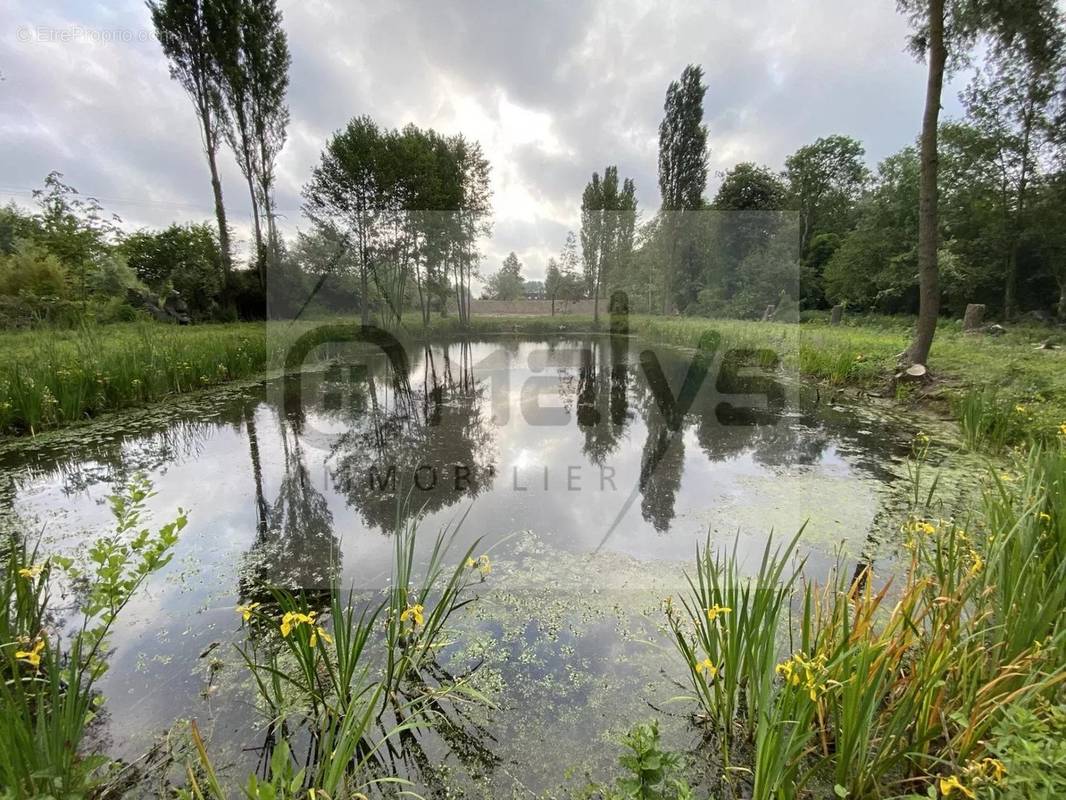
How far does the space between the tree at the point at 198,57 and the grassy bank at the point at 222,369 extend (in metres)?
6.66

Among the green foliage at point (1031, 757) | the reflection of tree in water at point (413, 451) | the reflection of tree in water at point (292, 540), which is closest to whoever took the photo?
the green foliage at point (1031, 757)

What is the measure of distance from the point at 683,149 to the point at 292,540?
832 inches

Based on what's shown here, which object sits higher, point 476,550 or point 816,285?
point 816,285

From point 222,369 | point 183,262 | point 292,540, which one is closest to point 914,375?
point 292,540

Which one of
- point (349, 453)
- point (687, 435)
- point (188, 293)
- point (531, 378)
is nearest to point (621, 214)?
point (531, 378)

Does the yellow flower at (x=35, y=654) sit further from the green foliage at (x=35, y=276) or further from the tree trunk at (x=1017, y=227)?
the tree trunk at (x=1017, y=227)

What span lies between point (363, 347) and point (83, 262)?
6.40 m

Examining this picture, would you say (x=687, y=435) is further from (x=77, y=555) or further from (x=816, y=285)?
(x=816, y=285)

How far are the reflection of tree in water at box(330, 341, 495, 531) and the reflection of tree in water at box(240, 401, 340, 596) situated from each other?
27 centimetres

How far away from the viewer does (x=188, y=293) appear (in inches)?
570

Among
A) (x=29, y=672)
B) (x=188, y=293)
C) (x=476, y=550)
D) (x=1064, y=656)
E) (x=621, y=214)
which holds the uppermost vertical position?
(x=621, y=214)

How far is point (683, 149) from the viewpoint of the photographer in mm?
18703

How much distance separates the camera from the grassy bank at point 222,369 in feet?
14.1

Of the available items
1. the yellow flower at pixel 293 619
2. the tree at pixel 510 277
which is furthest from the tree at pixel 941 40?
the tree at pixel 510 277
